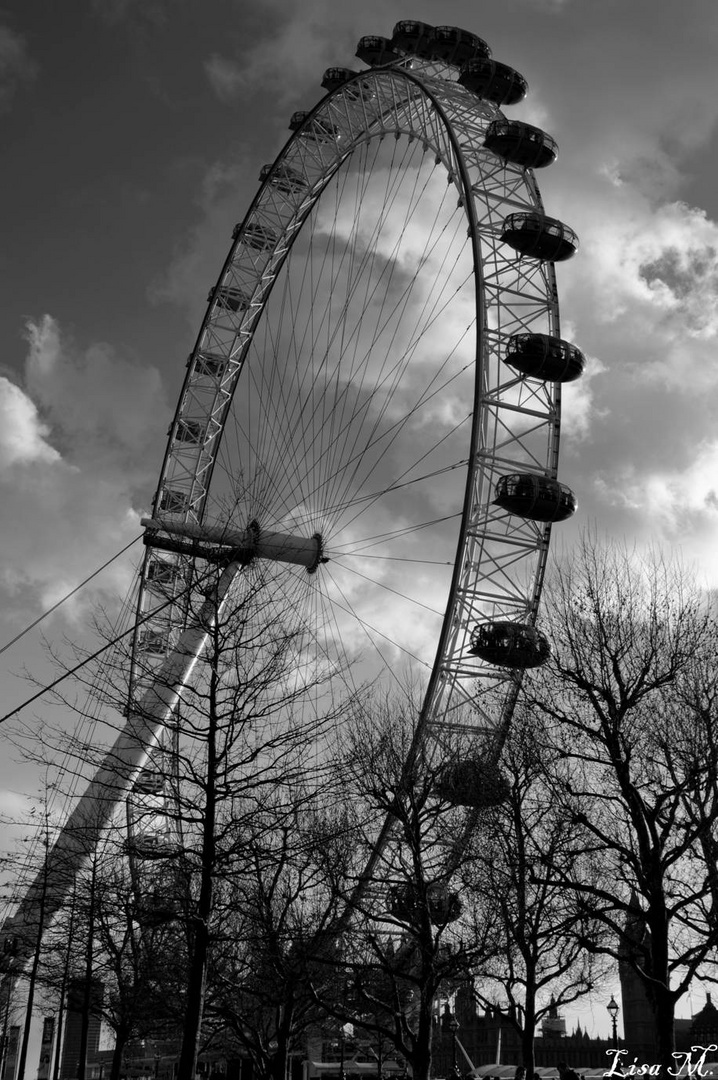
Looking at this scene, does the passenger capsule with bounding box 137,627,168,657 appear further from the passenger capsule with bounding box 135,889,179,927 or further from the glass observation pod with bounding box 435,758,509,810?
the passenger capsule with bounding box 135,889,179,927

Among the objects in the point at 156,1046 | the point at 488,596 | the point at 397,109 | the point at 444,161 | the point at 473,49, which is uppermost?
the point at 473,49

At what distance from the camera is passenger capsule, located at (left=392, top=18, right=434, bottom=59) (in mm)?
35938

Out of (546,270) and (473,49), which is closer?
(546,270)

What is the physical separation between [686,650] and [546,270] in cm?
1513

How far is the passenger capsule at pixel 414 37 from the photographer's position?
3594 cm

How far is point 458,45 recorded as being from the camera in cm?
3566

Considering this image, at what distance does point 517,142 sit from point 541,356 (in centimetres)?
668

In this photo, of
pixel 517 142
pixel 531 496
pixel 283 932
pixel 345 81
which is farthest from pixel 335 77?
pixel 283 932

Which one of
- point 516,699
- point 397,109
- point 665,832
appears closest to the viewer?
point 665,832

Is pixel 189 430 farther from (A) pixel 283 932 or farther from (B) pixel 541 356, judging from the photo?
(A) pixel 283 932

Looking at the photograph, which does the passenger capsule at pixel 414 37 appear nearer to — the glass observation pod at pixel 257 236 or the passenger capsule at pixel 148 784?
the glass observation pod at pixel 257 236

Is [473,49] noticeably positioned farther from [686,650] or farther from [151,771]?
[151,771]

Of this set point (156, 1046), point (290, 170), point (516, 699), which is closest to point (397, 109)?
point (290, 170)

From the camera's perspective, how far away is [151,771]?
1634 cm
